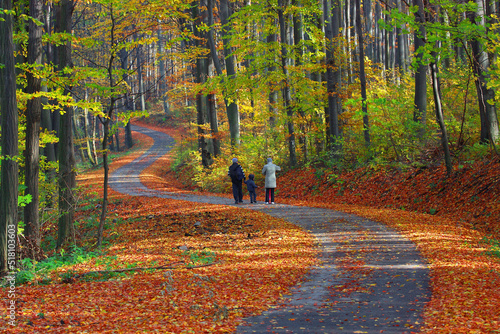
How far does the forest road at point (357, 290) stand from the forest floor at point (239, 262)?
184 millimetres

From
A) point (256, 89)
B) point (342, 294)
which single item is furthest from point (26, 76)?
point (256, 89)

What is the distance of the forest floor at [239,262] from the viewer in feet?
15.7

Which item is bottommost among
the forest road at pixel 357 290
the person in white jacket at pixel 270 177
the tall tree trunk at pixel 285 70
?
the forest road at pixel 357 290

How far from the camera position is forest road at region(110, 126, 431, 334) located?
4.54 m

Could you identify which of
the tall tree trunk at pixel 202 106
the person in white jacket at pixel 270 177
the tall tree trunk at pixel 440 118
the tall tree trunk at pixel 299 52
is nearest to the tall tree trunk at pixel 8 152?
the person in white jacket at pixel 270 177

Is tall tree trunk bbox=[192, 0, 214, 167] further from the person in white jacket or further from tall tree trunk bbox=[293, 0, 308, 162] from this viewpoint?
the person in white jacket

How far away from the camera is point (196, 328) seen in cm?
456

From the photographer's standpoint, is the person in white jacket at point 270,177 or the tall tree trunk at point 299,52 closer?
the person in white jacket at point 270,177

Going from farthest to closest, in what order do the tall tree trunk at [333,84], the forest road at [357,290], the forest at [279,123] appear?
the tall tree trunk at [333,84] < the forest at [279,123] < the forest road at [357,290]

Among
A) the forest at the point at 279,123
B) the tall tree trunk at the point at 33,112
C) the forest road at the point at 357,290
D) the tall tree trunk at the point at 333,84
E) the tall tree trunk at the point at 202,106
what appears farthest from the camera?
the tall tree trunk at the point at 202,106

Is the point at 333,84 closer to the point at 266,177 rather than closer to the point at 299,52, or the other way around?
the point at 299,52

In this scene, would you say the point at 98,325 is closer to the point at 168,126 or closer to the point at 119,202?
the point at 119,202

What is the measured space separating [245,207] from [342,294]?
8526 millimetres

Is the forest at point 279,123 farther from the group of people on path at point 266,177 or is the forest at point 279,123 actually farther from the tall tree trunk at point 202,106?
the group of people on path at point 266,177
